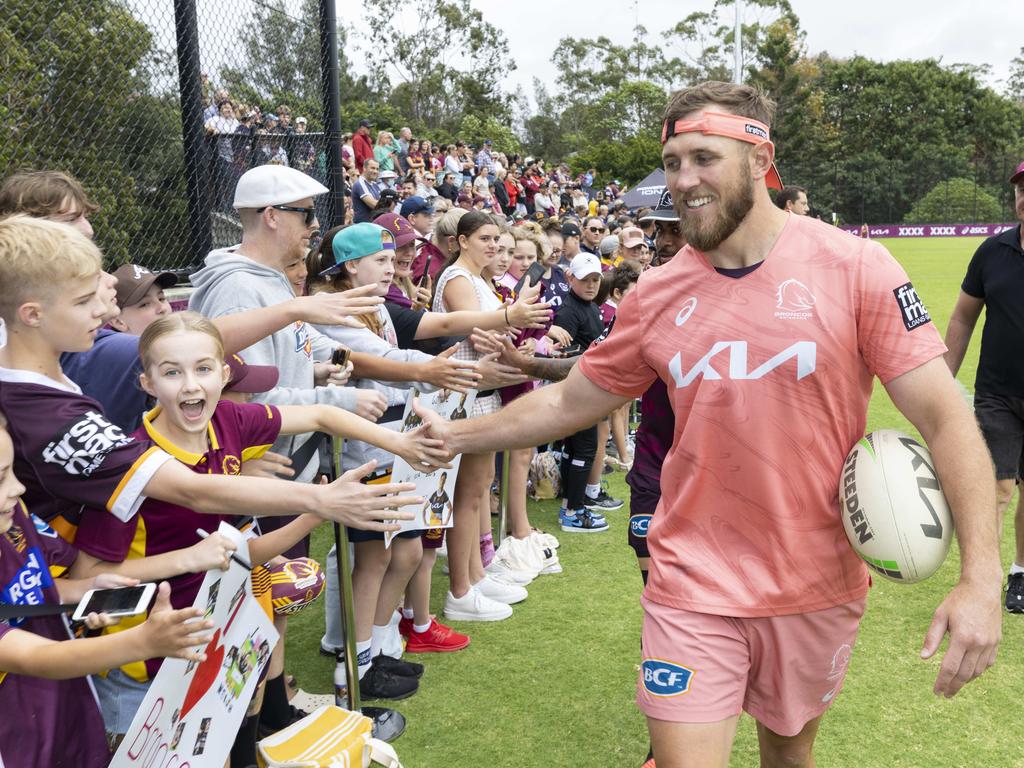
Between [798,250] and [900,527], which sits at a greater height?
[798,250]

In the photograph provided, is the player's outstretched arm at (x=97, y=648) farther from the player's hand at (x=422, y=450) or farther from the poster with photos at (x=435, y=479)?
the poster with photos at (x=435, y=479)

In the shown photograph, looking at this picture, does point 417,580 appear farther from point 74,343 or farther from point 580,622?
point 74,343

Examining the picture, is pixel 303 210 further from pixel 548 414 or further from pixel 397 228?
pixel 397 228

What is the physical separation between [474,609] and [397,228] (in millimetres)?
2472

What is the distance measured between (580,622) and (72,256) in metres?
3.77

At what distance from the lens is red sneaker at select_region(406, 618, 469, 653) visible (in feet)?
16.1

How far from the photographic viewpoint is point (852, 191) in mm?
56406

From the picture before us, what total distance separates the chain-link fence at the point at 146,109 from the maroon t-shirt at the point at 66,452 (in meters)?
3.16

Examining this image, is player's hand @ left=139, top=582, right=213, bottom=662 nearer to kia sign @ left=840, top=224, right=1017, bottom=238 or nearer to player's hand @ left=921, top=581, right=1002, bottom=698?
player's hand @ left=921, top=581, right=1002, bottom=698

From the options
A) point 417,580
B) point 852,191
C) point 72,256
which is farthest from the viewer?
point 852,191

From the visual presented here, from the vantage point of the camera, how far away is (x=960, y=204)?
2136 inches

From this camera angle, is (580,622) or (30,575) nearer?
(30,575)

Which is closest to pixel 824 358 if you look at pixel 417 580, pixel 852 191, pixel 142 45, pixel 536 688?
pixel 536 688

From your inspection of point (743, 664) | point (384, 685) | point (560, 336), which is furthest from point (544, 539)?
point (743, 664)
